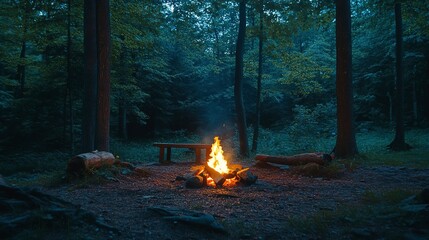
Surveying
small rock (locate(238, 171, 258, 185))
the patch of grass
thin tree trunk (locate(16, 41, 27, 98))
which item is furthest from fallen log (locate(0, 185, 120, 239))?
thin tree trunk (locate(16, 41, 27, 98))

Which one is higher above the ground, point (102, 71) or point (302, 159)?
point (102, 71)

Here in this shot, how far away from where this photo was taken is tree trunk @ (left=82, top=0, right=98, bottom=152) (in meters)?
9.58

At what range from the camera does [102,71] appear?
9008 millimetres

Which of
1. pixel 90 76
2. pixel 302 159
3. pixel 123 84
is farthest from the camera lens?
pixel 123 84

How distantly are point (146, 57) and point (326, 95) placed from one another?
55.2ft

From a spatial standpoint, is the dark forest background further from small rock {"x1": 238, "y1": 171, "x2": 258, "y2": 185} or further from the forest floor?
small rock {"x1": 238, "y1": 171, "x2": 258, "y2": 185}

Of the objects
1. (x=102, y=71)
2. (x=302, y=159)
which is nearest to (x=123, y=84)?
(x=102, y=71)

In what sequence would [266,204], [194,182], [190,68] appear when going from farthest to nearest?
[190,68], [194,182], [266,204]

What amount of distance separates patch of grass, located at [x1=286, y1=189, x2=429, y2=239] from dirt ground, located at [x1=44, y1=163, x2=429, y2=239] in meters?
0.28

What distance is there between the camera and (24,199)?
386 centimetres

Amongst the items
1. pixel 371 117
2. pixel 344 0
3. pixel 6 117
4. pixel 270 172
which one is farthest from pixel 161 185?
pixel 371 117

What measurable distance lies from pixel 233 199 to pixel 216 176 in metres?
1.66

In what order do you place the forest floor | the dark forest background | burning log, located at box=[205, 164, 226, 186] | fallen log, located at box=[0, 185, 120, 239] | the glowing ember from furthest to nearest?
the dark forest background
the glowing ember
burning log, located at box=[205, 164, 226, 186]
the forest floor
fallen log, located at box=[0, 185, 120, 239]

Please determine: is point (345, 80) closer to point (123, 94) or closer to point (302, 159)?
point (302, 159)
